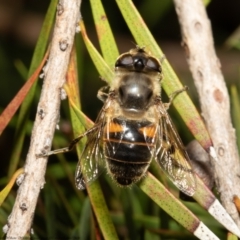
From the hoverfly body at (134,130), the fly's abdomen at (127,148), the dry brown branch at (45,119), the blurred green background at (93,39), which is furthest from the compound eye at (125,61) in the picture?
the blurred green background at (93,39)

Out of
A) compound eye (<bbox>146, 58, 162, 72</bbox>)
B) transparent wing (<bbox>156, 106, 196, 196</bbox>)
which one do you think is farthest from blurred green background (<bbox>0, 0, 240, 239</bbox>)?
compound eye (<bbox>146, 58, 162, 72</bbox>)

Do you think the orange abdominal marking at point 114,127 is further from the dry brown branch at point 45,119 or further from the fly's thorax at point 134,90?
the dry brown branch at point 45,119

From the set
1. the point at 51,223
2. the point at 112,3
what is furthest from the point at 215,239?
the point at 112,3

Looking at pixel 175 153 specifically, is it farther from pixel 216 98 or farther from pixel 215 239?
pixel 215 239

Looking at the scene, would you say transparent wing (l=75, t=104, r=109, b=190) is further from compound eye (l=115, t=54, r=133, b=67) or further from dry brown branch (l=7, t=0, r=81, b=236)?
dry brown branch (l=7, t=0, r=81, b=236)

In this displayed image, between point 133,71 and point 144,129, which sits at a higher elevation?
point 133,71

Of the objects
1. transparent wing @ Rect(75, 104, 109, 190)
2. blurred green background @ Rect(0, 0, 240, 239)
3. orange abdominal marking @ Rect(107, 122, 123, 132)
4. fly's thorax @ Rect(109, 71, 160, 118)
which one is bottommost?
transparent wing @ Rect(75, 104, 109, 190)
